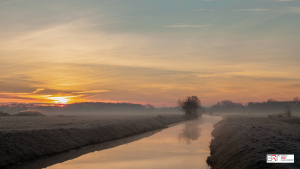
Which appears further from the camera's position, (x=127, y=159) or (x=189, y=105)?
(x=189, y=105)

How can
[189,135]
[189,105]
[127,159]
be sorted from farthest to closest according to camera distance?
[189,105] → [189,135] → [127,159]

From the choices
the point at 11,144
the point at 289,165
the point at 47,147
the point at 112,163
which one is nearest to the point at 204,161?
the point at 112,163

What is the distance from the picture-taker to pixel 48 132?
35938mm

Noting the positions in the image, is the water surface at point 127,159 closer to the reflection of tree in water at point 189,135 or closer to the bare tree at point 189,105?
the reflection of tree in water at point 189,135

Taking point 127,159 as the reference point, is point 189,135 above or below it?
below

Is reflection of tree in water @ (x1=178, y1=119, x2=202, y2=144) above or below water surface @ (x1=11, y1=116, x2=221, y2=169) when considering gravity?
below

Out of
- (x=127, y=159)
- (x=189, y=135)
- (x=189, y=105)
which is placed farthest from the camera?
(x=189, y=105)

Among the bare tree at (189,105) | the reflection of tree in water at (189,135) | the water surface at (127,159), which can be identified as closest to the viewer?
the water surface at (127,159)

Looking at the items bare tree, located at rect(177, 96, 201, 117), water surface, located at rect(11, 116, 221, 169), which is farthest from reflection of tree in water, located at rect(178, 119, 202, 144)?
bare tree, located at rect(177, 96, 201, 117)

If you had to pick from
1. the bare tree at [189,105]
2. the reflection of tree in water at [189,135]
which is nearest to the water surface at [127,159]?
the reflection of tree in water at [189,135]

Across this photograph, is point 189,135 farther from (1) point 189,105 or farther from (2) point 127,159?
(1) point 189,105

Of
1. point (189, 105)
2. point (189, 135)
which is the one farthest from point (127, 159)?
point (189, 105)

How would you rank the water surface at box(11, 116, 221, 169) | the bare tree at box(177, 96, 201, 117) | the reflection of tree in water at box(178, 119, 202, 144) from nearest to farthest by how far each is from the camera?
the water surface at box(11, 116, 221, 169)
the reflection of tree in water at box(178, 119, 202, 144)
the bare tree at box(177, 96, 201, 117)

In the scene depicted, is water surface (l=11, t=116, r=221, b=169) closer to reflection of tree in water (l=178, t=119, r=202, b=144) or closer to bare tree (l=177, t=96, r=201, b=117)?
reflection of tree in water (l=178, t=119, r=202, b=144)
